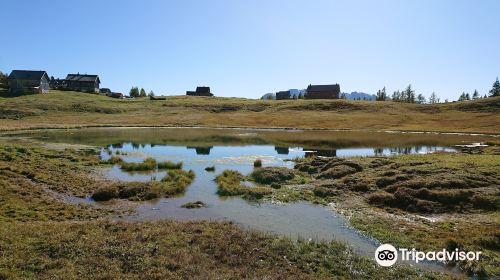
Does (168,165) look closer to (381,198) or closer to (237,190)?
(237,190)

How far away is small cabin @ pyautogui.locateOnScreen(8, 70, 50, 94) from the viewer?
522 feet

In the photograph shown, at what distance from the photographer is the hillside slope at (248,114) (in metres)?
116

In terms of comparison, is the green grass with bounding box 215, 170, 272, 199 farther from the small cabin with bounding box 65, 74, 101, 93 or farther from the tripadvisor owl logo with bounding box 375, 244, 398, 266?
the small cabin with bounding box 65, 74, 101, 93

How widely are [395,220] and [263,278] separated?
12988 mm

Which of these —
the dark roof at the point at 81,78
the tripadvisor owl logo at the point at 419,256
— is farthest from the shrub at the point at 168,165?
the dark roof at the point at 81,78

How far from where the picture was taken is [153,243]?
18.1m

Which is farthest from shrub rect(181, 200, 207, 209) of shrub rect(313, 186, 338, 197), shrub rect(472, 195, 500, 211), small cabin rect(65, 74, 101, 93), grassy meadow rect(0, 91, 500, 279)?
small cabin rect(65, 74, 101, 93)

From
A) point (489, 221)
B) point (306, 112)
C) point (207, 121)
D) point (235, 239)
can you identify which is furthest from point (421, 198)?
point (306, 112)

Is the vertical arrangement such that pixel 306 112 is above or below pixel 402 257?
above

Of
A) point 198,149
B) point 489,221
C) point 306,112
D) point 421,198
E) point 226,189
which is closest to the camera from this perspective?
point 489,221

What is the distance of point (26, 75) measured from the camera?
162 metres

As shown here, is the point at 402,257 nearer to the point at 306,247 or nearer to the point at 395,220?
the point at 306,247

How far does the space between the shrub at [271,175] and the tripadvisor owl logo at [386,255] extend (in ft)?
60.1

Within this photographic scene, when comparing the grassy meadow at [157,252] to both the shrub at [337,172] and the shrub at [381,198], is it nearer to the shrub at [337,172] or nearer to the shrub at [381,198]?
the shrub at [381,198]
